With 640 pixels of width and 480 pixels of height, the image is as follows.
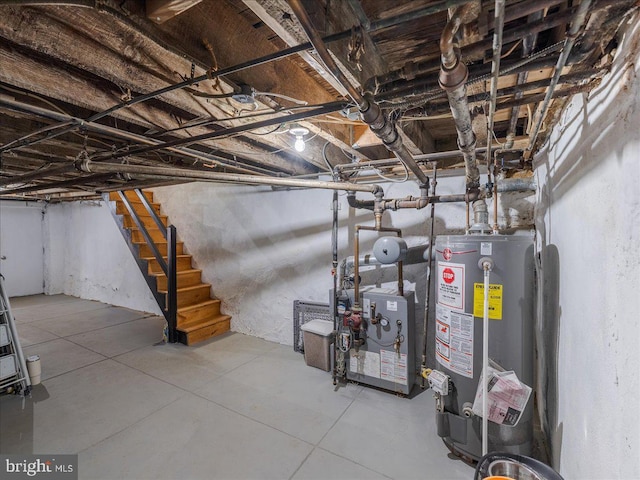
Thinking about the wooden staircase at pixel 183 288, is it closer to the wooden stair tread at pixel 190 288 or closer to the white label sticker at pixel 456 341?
the wooden stair tread at pixel 190 288

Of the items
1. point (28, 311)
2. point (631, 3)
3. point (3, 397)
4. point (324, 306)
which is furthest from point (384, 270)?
point (28, 311)

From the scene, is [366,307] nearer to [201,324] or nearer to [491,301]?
[491,301]

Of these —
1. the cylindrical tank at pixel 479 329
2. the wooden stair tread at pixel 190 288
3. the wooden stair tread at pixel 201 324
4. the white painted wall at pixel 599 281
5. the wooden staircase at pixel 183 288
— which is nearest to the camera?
the white painted wall at pixel 599 281

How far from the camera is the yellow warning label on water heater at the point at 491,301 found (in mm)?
1612

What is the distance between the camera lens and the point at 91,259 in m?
5.95

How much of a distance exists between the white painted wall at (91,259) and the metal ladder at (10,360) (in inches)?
94.9

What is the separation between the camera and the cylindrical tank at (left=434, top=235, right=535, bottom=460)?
1.59 meters

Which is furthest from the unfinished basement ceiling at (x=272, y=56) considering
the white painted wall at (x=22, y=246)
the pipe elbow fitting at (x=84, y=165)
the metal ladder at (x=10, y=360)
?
the white painted wall at (x=22, y=246)

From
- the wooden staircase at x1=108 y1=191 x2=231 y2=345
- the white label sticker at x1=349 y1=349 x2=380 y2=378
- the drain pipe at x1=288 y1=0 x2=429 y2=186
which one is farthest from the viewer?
the wooden staircase at x1=108 y1=191 x2=231 y2=345

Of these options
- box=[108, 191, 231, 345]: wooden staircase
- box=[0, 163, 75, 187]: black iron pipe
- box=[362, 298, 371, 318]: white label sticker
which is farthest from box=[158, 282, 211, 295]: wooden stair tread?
box=[362, 298, 371, 318]: white label sticker

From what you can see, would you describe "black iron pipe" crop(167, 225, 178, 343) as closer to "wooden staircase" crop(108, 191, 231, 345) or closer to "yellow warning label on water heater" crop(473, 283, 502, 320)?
"wooden staircase" crop(108, 191, 231, 345)

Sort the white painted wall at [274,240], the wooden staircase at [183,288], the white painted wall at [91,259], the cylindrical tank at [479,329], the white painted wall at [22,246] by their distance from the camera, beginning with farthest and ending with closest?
the white painted wall at [22,246] < the white painted wall at [91,259] < the wooden staircase at [183,288] < the white painted wall at [274,240] < the cylindrical tank at [479,329]

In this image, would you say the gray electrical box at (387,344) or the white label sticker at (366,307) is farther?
the white label sticker at (366,307)

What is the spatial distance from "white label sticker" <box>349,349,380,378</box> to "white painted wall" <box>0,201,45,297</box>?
776 centimetres
